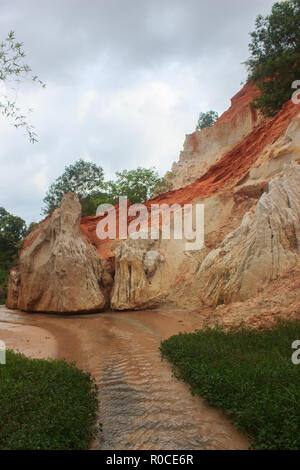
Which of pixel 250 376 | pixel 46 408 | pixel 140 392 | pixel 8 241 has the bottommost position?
pixel 140 392

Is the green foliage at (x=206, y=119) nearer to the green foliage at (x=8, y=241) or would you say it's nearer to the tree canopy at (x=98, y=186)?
the tree canopy at (x=98, y=186)

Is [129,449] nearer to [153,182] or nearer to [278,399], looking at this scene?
[278,399]

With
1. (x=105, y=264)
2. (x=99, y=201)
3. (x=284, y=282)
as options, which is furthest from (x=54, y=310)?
(x=99, y=201)

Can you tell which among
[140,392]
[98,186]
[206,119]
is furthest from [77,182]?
Result: [140,392]

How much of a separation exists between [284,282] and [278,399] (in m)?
4.82

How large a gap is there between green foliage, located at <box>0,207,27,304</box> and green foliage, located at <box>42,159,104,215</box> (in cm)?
354

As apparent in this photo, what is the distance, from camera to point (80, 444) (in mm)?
3143

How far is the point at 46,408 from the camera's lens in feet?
11.6

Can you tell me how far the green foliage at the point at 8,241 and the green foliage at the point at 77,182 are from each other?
3538mm

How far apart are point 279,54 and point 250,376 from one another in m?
22.9

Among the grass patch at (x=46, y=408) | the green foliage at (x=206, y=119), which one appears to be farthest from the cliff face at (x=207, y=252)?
the green foliage at (x=206, y=119)

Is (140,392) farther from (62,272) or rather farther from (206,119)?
(206,119)

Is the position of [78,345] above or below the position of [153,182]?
below
